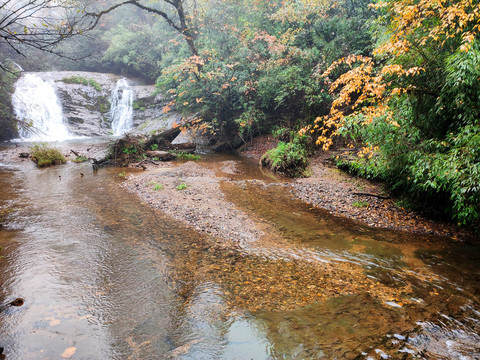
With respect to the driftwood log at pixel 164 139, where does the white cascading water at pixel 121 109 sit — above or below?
above

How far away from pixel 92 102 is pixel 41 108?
3614 millimetres

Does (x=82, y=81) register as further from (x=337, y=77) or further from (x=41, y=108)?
(x=337, y=77)

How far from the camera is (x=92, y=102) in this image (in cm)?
2083

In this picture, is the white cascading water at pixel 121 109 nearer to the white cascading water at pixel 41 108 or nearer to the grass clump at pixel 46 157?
the white cascading water at pixel 41 108

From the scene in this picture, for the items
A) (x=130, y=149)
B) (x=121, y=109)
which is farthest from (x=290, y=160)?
(x=121, y=109)

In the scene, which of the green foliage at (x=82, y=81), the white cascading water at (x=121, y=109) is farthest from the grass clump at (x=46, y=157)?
the green foliage at (x=82, y=81)

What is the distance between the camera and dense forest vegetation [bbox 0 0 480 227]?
499cm

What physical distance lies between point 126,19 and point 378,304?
32597 millimetres

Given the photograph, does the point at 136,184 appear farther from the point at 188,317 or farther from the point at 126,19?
the point at 126,19

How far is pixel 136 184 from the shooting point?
9547mm

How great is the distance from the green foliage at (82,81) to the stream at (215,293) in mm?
17687

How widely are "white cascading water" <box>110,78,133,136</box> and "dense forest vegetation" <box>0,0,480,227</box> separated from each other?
3.11 meters

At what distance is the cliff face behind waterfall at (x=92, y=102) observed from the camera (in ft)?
64.4

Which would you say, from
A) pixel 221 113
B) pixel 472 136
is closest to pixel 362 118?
pixel 472 136
